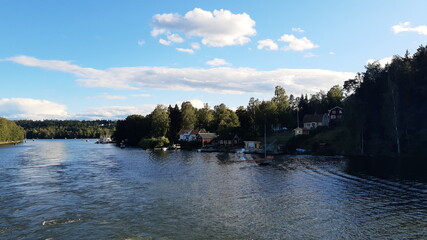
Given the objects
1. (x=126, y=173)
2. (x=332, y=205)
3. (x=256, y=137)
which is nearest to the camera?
(x=332, y=205)

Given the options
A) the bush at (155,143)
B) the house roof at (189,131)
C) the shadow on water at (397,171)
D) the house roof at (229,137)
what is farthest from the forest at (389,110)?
the bush at (155,143)

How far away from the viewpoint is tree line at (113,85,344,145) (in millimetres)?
123688

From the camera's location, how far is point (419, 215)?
26.8 meters

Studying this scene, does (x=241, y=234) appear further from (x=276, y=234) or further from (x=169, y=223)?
(x=169, y=223)

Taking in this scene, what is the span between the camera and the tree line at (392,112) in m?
72.3

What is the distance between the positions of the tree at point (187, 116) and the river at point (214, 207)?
9895 centimetres

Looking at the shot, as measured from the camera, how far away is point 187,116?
5792 inches

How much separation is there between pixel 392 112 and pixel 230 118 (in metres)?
66.1

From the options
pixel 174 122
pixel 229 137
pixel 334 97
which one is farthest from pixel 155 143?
pixel 334 97

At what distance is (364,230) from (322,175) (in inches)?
1027

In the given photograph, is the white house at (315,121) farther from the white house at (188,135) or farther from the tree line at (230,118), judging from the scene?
the white house at (188,135)

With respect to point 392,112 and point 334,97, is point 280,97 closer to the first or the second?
point 334,97

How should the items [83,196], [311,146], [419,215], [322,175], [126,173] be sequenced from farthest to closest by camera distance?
1. [311,146]
2. [126,173]
3. [322,175]
4. [83,196]
5. [419,215]

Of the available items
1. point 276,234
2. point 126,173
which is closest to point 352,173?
point 276,234
